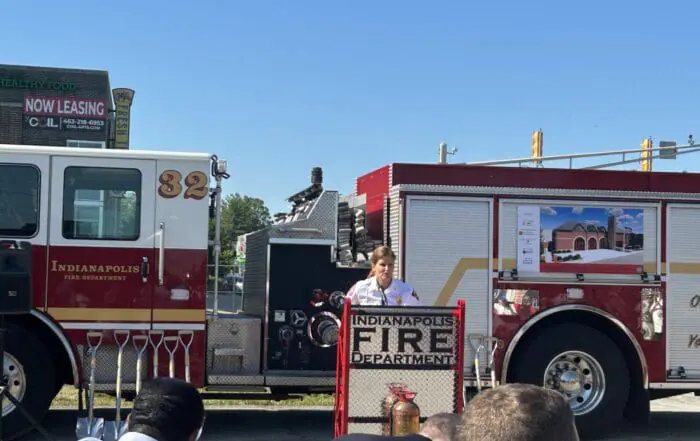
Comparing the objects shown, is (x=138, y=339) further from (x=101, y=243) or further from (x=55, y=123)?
(x=55, y=123)

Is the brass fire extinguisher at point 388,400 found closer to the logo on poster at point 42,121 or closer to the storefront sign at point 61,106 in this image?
the storefront sign at point 61,106

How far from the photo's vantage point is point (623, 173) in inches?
337

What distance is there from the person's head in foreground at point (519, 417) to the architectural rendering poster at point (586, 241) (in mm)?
6345

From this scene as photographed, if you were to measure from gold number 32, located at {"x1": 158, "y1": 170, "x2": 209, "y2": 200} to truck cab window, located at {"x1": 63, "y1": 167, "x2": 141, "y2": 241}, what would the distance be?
0.23 m

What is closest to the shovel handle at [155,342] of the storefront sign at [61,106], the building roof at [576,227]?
the building roof at [576,227]

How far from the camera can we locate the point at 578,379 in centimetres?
846

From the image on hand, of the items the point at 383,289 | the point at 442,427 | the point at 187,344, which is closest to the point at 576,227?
the point at 383,289

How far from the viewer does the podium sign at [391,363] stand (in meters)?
6.66

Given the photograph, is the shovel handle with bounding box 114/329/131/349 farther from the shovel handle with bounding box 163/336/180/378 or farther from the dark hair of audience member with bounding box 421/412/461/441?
the dark hair of audience member with bounding box 421/412/461/441

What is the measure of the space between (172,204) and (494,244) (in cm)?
313

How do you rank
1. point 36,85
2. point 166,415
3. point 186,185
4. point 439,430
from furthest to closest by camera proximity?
point 36,85 → point 186,185 → point 166,415 → point 439,430

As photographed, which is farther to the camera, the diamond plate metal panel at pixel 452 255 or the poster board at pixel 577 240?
the poster board at pixel 577 240

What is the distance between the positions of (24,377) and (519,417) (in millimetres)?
6490

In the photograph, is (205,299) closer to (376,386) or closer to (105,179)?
(105,179)
